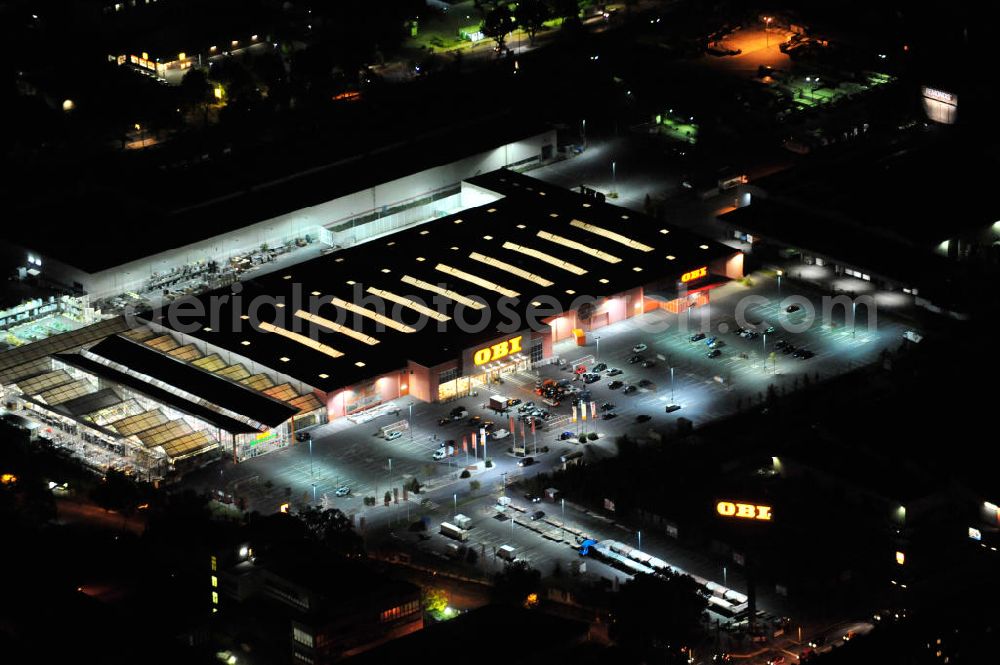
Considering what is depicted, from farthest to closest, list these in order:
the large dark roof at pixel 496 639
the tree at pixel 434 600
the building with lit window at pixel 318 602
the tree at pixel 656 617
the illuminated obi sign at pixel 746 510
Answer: the illuminated obi sign at pixel 746 510 → the tree at pixel 434 600 → the building with lit window at pixel 318 602 → the tree at pixel 656 617 → the large dark roof at pixel 496 639

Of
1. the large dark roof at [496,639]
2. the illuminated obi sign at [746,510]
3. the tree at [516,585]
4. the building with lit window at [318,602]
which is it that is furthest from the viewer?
the illuminated obi sign at [746,510]

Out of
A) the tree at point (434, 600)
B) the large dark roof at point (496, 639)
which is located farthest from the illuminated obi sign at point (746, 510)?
the tree at point (434, 600)

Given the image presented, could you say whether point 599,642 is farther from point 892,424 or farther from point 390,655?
point 892,424

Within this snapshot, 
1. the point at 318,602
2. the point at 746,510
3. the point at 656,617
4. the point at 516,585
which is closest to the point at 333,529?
the point at 318,602

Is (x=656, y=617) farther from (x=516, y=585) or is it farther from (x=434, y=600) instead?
(x=434, y=600)

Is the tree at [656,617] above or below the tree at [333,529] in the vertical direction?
above

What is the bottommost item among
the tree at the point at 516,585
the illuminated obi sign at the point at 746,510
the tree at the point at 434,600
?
the tree at the point at 434,600

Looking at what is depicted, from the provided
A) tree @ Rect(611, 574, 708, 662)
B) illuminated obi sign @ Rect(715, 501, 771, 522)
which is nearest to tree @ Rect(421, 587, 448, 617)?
tree @ Rect(611, 574, 708, 662)

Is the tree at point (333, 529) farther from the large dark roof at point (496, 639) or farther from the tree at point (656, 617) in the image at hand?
the tree at point (656, 617)
